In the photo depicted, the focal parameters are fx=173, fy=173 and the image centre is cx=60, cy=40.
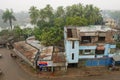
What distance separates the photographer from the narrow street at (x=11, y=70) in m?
32.8

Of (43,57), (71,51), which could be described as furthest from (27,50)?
(71,51)

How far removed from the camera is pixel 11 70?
35938 millimetres

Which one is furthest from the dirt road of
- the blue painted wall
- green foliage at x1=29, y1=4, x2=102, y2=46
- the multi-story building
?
green foliage at x1=29, y1=4, x2=102, y2=46

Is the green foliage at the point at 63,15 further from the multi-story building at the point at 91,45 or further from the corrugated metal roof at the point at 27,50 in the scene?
the multi-story building at the point at 91,45

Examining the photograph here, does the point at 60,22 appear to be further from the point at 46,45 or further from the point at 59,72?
the point at 59,72

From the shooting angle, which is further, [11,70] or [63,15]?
[63,15]

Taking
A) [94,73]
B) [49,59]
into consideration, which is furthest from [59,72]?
[94,73]

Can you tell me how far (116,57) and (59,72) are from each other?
12.3 m

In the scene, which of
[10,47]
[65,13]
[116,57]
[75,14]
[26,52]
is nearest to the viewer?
→ [116,57]

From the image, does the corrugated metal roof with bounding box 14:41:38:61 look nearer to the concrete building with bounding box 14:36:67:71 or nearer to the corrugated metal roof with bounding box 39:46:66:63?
A: the concrete building with bounding box 14:36:67:71

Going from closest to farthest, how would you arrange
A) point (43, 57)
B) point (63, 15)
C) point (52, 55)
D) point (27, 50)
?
point (43, 57), point (52, 55), point (27, 50), point (63, 15)

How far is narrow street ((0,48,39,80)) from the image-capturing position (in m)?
32.8

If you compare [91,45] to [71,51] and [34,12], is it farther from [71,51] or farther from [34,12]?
[34,12]

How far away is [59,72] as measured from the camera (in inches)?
1352
